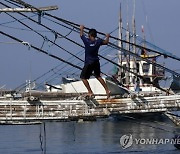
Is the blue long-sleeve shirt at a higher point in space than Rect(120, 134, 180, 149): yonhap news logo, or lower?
higher

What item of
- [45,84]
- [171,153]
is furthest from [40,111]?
[45,84]

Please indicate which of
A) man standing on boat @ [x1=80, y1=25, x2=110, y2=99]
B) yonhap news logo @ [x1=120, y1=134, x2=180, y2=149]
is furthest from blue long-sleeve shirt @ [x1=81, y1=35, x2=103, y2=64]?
yonhap news logo @ [x1=120, y1=134, x2=180, y2=149]

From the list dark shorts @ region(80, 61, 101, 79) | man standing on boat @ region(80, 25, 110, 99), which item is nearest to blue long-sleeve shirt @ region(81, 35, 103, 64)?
man standing on boat @ region(80, 25, 110, 99)

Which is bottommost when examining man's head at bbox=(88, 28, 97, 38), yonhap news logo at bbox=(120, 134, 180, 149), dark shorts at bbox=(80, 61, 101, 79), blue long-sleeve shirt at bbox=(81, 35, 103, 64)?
yonhap news logo at bbox=(120, 134, 180, 149)

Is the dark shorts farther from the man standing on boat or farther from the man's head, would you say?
the man's head

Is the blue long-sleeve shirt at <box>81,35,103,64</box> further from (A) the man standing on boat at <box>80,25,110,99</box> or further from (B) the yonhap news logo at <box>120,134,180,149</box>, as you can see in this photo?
(B) the yonhap news logo at <box>120,134,180,149</box>

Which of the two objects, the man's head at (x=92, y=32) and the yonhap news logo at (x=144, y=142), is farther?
the yonhap news logo at (x=144, y=142)

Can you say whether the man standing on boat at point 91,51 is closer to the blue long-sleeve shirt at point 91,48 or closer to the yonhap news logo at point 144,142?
the blue long-sleeve shirt at point 91,48

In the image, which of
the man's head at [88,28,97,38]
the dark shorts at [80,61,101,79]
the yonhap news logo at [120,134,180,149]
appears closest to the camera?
the man's head at [88,28,97,38]

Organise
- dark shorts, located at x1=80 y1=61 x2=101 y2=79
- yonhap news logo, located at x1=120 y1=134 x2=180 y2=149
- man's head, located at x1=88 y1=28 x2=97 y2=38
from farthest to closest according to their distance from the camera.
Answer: yonhap news logo, located at x1=120 y1=134 x2=180 y2=149
dark shorts, located at x1=80 y1=61 x2=101 y2=79
man's head, located at x1=88 y1=28 x2=97 y2=38

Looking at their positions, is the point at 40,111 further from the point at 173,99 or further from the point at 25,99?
the point at 173,99

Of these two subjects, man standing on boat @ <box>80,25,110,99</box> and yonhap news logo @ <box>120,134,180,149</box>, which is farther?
yonhap news logo @ <box>120,134,180,149</box>

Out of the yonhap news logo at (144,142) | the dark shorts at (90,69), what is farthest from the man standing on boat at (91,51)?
the yonhap news logo at (144,142)

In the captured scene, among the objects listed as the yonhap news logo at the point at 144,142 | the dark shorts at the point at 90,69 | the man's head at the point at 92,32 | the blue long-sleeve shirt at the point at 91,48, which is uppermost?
the man's head at the point at 92,32
